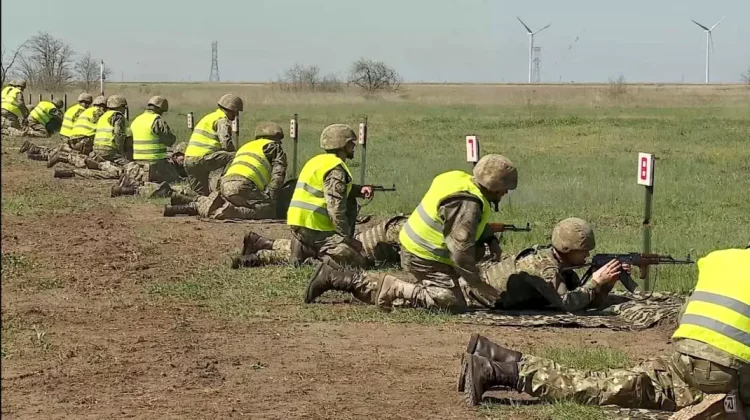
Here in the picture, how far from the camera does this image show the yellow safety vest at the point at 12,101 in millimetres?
34438

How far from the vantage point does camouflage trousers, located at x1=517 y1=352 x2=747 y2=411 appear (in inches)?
223

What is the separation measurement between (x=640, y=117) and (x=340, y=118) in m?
12.2

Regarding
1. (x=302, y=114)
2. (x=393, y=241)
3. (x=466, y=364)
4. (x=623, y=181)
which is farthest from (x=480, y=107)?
(x=466, y=364)

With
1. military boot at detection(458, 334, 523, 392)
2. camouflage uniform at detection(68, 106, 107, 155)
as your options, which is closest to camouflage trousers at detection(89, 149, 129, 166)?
camouflage uniform at detection(68, 106, 107, 155)

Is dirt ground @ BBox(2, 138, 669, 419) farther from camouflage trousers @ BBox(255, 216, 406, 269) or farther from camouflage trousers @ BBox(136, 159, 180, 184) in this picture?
camouflage trousers @ BBox(136, 159, 180, 184)

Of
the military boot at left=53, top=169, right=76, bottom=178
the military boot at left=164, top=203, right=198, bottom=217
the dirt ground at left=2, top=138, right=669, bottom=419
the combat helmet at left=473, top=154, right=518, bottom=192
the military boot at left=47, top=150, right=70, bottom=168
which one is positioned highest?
the combat helmet at left=473, top=154, right=518, bottom=192

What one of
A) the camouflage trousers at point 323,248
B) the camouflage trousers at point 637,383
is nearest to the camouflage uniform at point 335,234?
the camouflage trousers at point 323,248

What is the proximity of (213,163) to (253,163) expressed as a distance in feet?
9.85

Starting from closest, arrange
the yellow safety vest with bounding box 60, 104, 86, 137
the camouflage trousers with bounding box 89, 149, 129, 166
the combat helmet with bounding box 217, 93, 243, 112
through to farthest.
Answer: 1. the combat helmet with bounding box 217, 93, 243, 112
2. the camouflage trousers with bounding box 89, 149, 129, 166
3. the yellow safety vest with bounding box 60, 104, 86, 137

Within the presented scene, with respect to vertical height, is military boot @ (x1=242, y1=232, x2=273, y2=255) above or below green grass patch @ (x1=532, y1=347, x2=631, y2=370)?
above

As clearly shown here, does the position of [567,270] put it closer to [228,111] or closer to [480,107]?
[228,111]

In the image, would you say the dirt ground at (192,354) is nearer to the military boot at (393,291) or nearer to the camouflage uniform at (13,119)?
the military boot at (393,291)

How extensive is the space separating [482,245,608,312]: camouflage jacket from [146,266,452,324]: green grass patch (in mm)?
626

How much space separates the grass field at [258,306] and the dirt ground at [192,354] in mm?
21
